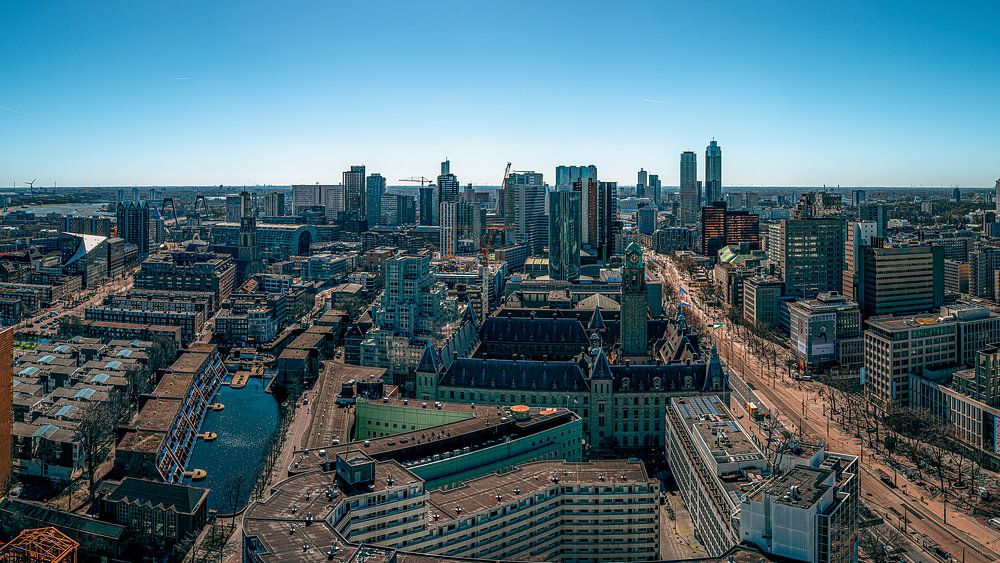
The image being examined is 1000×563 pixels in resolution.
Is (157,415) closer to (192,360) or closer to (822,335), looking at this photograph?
(192,360)

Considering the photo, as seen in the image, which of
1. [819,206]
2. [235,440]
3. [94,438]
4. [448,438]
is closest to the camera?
[448,438]

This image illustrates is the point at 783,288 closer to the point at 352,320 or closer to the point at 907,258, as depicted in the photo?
the point at 907,258

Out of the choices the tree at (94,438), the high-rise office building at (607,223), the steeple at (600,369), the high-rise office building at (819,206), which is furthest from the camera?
the high-rise office building at (607,223)

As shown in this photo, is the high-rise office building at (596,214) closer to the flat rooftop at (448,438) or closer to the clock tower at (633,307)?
the clock tower at (633,307)

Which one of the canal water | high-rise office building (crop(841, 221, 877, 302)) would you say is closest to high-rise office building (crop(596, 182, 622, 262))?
high-rise office building (crop(841, 221, 877, 302))

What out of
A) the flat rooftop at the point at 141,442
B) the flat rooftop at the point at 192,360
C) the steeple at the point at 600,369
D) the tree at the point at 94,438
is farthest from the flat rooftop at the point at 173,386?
the steeple at the point at 600,369

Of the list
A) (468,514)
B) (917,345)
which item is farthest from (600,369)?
(917,345)
